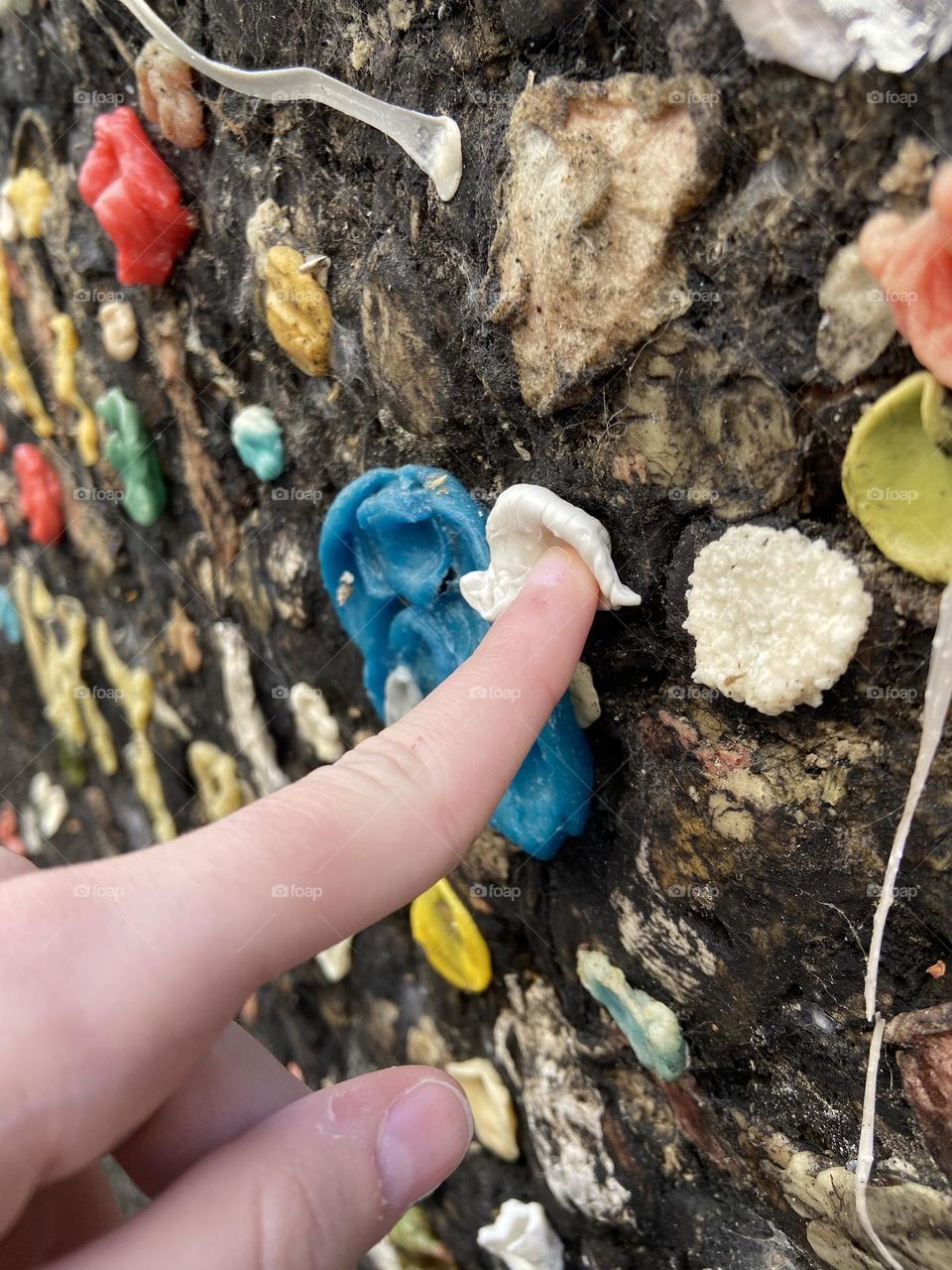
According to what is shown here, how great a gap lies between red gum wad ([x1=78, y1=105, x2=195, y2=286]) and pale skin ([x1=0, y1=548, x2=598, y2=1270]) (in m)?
0.82

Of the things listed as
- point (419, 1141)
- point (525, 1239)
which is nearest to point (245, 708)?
point (525, 1239)

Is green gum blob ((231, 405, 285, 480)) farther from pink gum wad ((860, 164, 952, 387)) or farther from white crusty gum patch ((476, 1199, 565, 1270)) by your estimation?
white crusty gum patch ((476, 1199, 565, 1270))

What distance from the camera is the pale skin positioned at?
54cm

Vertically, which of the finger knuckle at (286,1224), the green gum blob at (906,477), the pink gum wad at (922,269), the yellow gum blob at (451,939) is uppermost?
the pink gum wad at (922,269)

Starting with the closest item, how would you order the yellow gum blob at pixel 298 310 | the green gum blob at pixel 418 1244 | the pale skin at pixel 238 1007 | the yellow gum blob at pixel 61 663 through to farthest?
the pale skin at pixel 238 1007 < the yellow gum blob at pixel 298 310 < the green gum blob at pixel 418 1244 < the yellow gum blob at pixel 61 663

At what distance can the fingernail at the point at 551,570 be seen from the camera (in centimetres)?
86

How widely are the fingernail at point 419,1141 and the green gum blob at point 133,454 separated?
3.89 feet

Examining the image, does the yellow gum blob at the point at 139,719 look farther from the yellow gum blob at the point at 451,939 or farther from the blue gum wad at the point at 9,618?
the yellow gum blob at the point at 451,939

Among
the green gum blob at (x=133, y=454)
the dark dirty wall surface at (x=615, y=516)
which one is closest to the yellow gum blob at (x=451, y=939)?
the dark dirty wall surface at (x=615, y=516)

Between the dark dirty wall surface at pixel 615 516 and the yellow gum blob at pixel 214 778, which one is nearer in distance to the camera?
the dark dirty wall surface at pixel 615 516

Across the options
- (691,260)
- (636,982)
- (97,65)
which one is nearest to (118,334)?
(97,65)

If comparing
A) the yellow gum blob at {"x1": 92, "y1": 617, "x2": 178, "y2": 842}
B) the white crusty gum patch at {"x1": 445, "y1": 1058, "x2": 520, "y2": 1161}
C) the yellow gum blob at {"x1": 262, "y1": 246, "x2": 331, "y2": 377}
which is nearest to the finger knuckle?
the white crusty gum patch at {"x1": 445, "y1": 1058, "x2": 520, "y2": 1161}

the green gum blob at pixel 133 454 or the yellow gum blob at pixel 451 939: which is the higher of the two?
the green gum blob at pixel 133 454

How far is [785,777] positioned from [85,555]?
1.60 meters
